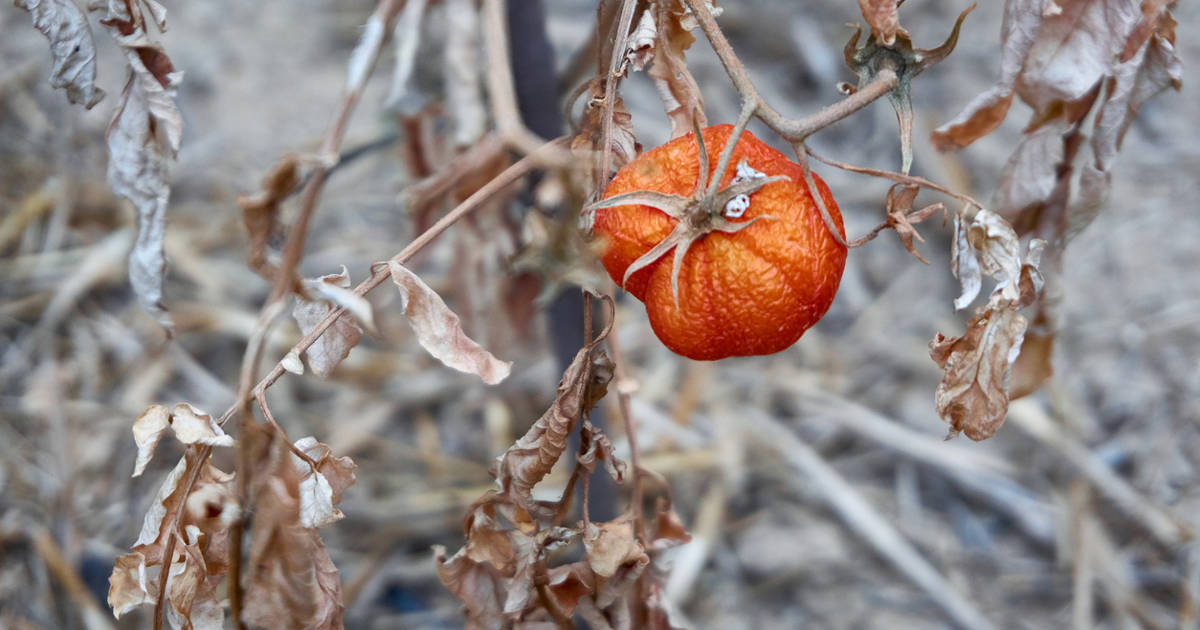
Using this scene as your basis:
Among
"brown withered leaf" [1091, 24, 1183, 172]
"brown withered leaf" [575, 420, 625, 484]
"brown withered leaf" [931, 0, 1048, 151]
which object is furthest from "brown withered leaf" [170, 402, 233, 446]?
"brown withered leaf" [1091, 24, 1183, 172]

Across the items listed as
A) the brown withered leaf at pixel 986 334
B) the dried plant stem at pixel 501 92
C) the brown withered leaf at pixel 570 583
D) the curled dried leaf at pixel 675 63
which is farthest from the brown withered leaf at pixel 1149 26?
the brown withered leaf at pixel 570 583

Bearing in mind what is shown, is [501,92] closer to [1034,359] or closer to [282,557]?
[282,557]

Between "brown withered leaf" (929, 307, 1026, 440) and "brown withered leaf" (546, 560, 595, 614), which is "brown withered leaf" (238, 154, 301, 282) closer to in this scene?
"brown withered leaf" (546, 560, 595, 614)

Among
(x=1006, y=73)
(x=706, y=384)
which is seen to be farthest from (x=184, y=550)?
(x=706, y=384)

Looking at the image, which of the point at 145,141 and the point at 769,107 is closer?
the point at 769,107

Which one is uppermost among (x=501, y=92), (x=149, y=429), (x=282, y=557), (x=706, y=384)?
(x=501, y=92)

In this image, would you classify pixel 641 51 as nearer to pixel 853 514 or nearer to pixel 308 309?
pixel 308 309
